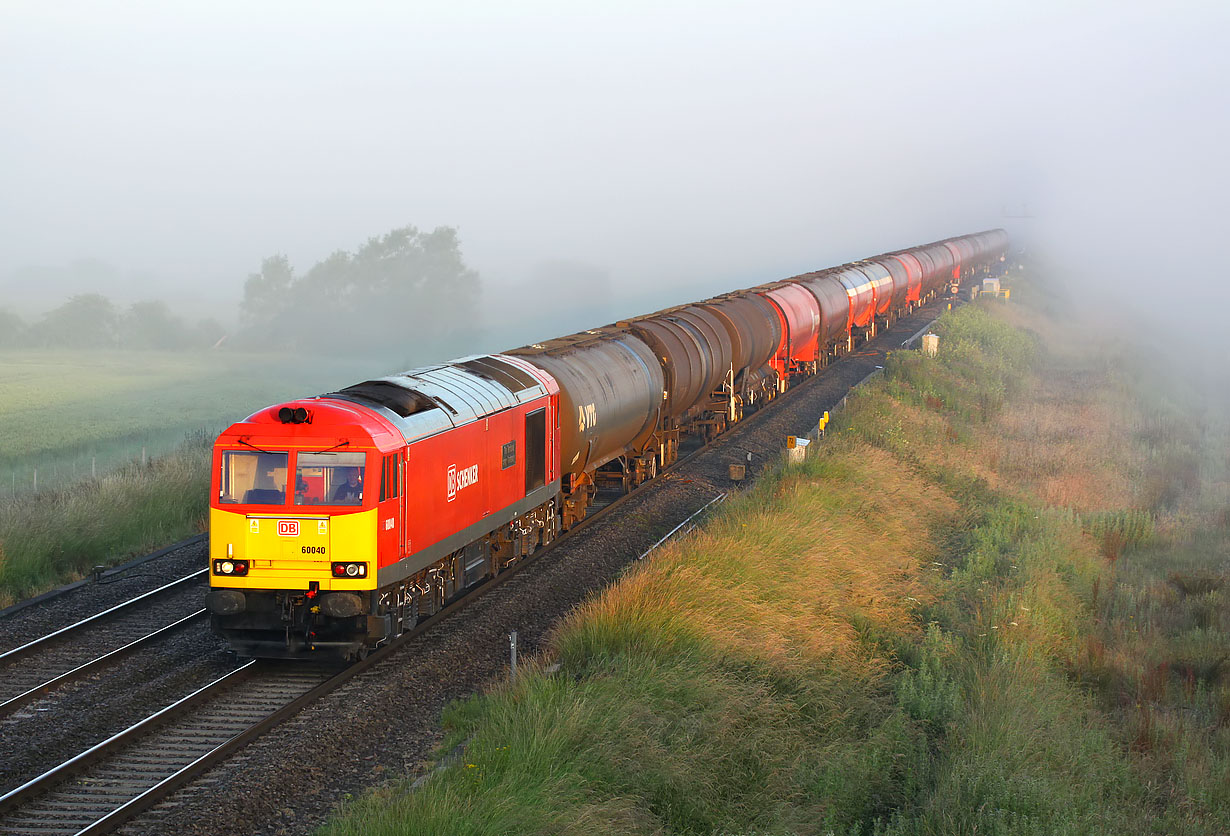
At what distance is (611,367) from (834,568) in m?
6.78

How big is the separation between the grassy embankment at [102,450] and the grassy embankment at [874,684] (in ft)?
33.2

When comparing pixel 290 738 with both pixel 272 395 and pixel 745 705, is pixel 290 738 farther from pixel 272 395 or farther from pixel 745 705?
pixel 272 395

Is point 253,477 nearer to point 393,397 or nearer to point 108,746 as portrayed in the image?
point 393,397

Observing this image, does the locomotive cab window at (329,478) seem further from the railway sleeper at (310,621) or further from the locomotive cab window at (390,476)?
the railway sleeper at (310,621)

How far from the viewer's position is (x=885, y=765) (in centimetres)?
1184

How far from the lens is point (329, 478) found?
13.0 m

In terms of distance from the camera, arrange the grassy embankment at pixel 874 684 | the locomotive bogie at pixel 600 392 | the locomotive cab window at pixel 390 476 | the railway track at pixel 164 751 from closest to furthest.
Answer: the railway track at pixel 164 751
the grassy embankment at pixel 874 684
the locomotive cab window at pixel 390 476
the locomotive bogie at pixel 600 392

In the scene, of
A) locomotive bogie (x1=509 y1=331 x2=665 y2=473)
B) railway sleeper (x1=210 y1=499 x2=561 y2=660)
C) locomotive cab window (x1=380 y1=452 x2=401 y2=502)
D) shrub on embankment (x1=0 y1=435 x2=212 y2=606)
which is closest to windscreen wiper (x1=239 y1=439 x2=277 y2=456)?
locomotive cab window (x1=380 y1=452 x2=401 y2=502)

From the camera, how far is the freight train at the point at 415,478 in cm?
1303

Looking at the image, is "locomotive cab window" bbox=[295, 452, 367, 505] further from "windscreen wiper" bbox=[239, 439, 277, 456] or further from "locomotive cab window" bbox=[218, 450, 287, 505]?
"windscreen wiper" bbox=[239, 439, 277, 456]

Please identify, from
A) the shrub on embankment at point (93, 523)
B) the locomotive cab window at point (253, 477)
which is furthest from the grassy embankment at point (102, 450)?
the locomotive cab window at point (253, 477)

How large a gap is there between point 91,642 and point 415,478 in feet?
16.3

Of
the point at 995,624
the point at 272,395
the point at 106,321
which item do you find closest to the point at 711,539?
the point at 995,624

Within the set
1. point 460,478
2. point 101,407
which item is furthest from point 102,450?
point 460,478
